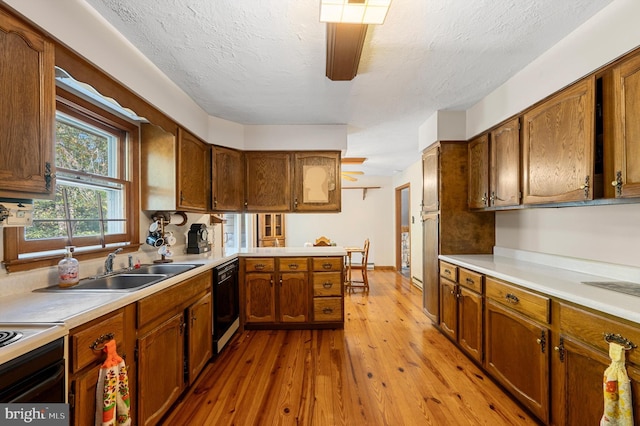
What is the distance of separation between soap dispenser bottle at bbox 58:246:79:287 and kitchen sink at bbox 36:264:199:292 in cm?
3

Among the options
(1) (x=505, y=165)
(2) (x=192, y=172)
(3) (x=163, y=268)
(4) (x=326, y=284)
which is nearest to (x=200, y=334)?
(3) (x=163, y=268)

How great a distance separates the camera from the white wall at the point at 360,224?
6.70 meters

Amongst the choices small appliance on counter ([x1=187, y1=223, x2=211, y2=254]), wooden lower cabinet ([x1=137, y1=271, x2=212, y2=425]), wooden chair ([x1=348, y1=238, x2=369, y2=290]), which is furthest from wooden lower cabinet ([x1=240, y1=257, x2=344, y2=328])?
wooden chair ([x1=348, y1=238, x2=369, y2=290])

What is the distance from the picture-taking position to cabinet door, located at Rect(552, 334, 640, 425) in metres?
1.27

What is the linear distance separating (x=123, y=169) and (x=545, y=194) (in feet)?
10.6

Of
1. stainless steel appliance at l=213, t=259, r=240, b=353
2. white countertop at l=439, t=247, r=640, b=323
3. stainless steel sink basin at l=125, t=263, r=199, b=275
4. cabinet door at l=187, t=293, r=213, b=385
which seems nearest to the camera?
white countertop at l=439, t=247, r=640, b=323

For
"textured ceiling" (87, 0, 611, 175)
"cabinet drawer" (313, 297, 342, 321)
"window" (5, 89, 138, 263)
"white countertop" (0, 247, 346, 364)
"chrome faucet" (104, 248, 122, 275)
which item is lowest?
"cabinet drawer" (313, 297, 342, 321)

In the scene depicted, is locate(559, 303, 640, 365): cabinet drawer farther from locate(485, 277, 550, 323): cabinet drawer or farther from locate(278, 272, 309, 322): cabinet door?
locate(278, 272, 309, 322): cabinet door

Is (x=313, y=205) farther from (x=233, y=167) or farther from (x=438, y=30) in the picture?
(x=438, y=30)

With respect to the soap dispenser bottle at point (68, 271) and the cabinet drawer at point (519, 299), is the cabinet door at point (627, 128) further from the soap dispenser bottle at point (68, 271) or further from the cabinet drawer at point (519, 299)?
the soap dispenser bottle at point (68, 271)

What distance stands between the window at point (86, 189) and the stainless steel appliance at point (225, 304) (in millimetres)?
774

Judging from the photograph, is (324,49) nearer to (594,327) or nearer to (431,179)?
(431,179)

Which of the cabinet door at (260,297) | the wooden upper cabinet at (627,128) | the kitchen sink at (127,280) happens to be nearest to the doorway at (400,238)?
the cabinet door at (260,297)

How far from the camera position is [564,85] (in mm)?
1766
